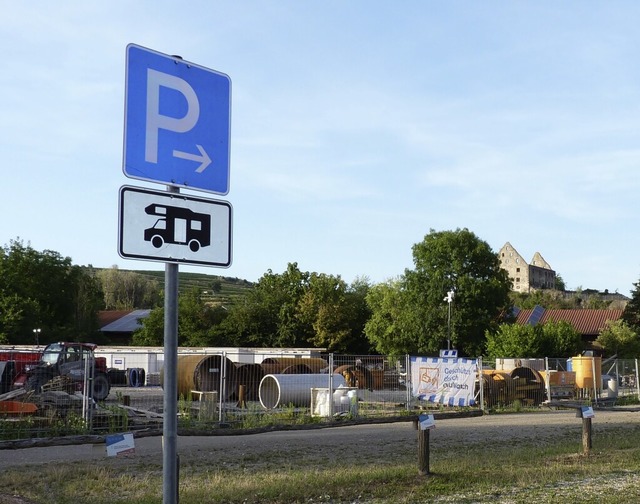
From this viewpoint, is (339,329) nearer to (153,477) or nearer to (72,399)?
(72,399)

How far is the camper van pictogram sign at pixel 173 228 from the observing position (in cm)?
389

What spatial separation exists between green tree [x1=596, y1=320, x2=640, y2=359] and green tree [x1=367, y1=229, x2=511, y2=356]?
895 cm

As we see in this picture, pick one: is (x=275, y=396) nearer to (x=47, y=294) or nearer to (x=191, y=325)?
(x=191, y=325)

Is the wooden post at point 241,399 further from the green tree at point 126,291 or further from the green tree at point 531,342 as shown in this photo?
the green tree at point 126,291

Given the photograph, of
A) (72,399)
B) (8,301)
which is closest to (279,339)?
(8,301)

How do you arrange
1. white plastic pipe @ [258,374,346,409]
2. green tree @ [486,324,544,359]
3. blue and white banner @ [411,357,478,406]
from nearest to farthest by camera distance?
white plastic pipe @ [258,374,346,409]
blue and white banner @ [411,357,478,406]
green tree @ [486,324,544,359]

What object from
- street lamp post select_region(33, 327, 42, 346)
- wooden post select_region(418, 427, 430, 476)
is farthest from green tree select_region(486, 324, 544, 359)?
street lamp post select_region(33, 327, 42, 346)

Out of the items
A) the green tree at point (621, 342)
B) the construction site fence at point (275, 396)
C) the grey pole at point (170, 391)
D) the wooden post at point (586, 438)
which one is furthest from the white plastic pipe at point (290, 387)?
the green tree at point (621, 342)

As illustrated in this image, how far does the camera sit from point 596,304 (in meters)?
133

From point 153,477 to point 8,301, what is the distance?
246ft

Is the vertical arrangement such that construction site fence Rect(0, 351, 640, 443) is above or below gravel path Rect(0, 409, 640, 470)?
above

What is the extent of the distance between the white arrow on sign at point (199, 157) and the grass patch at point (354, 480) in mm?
6412

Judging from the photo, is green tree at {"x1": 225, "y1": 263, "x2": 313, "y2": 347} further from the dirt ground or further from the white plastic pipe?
the dirt ground

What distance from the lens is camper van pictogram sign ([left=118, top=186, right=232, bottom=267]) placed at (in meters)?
3.89
